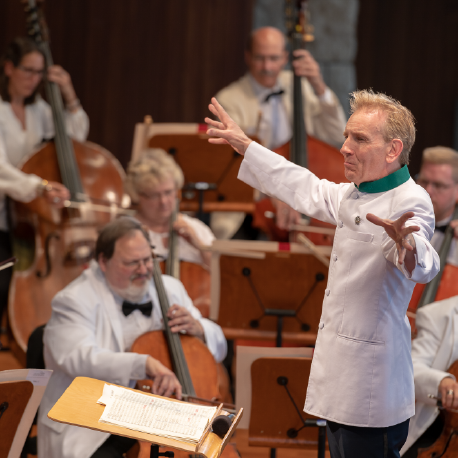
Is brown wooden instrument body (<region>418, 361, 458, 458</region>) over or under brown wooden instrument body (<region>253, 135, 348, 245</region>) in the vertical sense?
under

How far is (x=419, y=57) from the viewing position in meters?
5.04

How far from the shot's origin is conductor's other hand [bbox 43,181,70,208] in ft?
11.4

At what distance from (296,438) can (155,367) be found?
532mm

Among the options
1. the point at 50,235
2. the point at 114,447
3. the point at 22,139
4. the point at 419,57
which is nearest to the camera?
the point at 114,447

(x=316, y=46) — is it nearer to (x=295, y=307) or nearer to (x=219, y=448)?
(x=295, y=307)

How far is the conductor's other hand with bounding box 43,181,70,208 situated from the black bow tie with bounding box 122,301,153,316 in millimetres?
1028

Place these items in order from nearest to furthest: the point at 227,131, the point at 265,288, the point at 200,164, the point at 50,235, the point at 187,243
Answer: the point at 227,131, the point at 265,288, the point at 50,235, the point at 187,243, the point at 200,164

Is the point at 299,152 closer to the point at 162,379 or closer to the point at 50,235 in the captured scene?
the point at 50,235

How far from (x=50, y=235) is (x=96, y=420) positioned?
1.86 metres

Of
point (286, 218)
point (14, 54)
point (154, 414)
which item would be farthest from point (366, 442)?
point (14, 54)

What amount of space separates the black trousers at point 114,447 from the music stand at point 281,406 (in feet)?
1.45

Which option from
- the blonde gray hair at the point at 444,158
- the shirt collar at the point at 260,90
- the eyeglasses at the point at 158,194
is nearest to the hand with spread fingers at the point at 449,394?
the blonde gray hair at the point at 444,158

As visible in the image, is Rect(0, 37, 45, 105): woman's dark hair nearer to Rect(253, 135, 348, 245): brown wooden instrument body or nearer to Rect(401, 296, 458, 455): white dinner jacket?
Rect(253, 135, 348, 245): brown wooden instrument body

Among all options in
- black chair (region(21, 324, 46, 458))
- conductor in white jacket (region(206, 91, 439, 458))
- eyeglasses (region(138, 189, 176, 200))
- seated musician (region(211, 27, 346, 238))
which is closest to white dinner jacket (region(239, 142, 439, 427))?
conductor in white jacket (region(206, 91, 439, 458))
